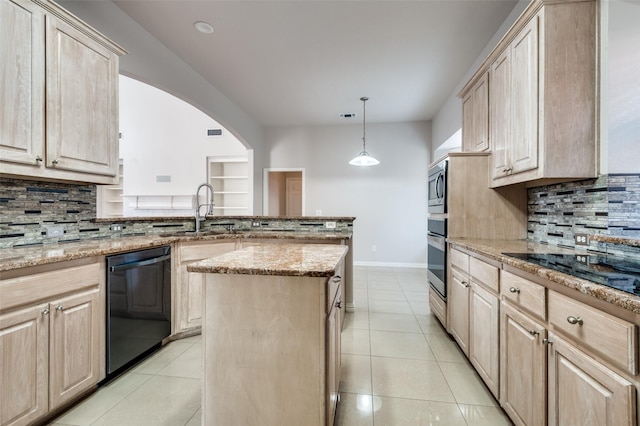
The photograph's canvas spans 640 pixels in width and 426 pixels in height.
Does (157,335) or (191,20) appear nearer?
(157,335)

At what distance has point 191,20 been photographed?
104 inches

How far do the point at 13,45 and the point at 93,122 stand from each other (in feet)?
1.74

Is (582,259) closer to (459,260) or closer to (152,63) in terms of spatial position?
(459,260)

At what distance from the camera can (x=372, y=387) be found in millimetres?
1849

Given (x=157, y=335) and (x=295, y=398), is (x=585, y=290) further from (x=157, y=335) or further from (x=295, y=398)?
(x=157, y=335)

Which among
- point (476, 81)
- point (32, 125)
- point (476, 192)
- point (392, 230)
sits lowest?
point (392, 230)

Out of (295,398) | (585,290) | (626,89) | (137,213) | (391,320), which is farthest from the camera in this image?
(137,213)

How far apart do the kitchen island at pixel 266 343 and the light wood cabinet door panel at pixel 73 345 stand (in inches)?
37.8

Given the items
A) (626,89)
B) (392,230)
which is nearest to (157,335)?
(626,89)

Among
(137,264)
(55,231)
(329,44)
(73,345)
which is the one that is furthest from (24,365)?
(329,44)

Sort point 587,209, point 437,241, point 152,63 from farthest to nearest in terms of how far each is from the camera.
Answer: point 152,63 < point 437,241 < point 587,209

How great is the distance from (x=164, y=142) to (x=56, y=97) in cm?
492

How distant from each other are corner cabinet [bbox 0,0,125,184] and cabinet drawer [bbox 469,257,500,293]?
2.78m

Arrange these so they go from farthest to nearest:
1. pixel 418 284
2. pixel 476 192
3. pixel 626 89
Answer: pixel 418 284
pixel 476 192
pixel 626 89
